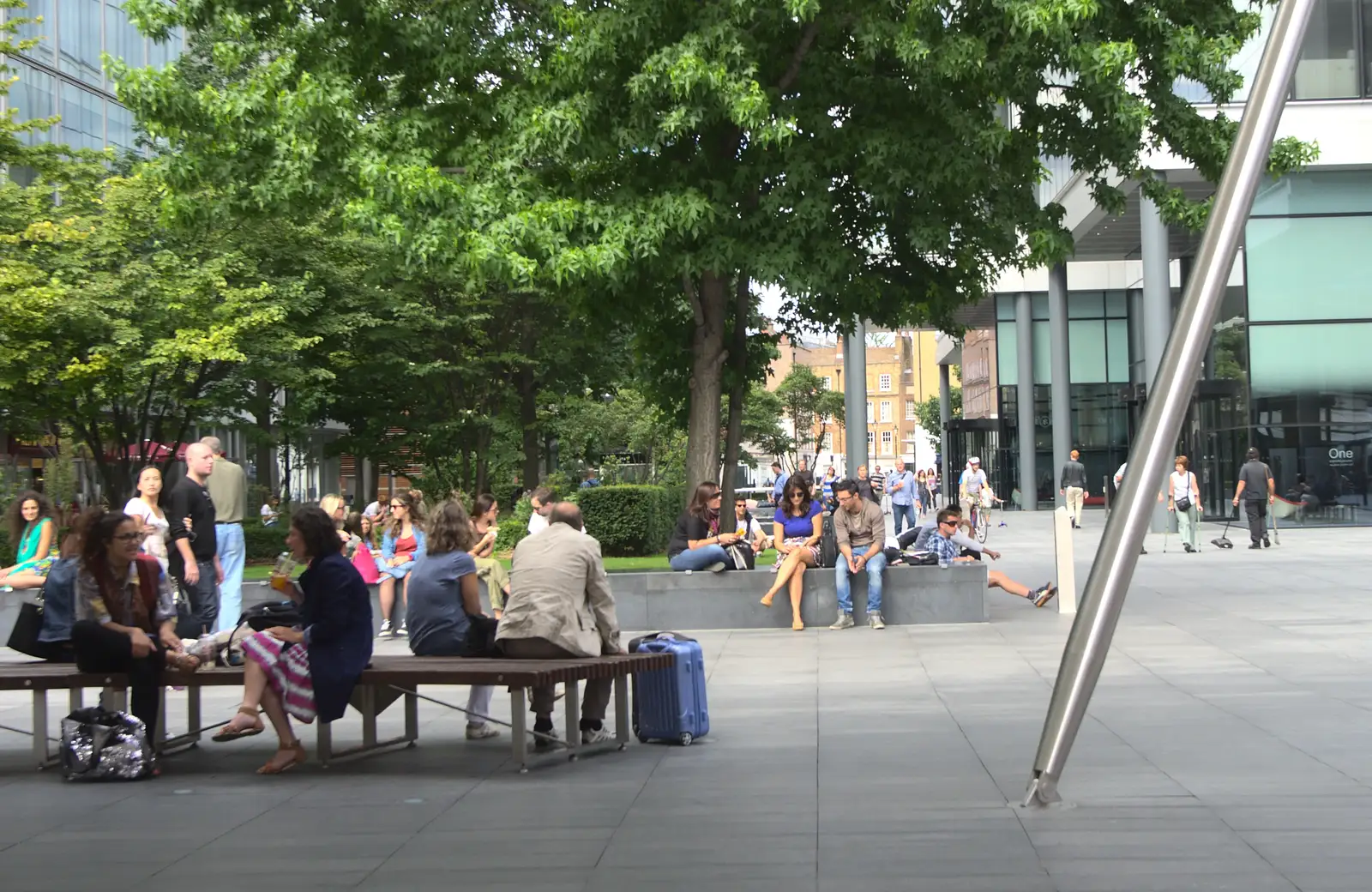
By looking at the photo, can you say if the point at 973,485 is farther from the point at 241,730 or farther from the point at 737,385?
the point at 241,730

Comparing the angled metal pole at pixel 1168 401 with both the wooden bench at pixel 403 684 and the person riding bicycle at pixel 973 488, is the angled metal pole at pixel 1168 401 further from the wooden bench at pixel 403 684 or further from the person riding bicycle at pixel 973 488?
the person riding bicycle at pixel 973 488

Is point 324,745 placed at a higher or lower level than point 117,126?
lower

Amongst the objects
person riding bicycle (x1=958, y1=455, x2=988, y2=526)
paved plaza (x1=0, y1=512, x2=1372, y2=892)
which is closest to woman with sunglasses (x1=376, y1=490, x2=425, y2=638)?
paved plaza (x1=0, y1=512, x2=1372, y2=892)

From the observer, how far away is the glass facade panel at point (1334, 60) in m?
32.8

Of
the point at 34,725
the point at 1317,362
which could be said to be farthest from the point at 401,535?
the point at 1317,362

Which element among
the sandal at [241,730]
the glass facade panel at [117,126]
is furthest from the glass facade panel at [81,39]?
the sandal at [241,730]

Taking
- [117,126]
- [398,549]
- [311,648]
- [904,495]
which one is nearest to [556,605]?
[311,648]

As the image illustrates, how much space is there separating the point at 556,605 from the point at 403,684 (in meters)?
0.94

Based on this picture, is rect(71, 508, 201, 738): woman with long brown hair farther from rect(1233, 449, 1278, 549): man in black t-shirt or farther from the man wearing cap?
the man wearing cap

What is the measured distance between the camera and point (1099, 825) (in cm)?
663

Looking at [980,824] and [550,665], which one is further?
[550,665]

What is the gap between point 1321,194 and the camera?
111ft

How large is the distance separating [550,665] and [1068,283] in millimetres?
46025

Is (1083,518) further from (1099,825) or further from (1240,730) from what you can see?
(1099,825)
